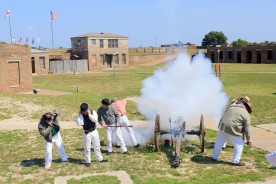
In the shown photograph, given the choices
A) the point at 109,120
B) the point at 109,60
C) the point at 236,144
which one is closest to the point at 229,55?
the point at 109,60

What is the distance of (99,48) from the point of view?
183ft

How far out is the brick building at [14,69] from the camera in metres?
24.5

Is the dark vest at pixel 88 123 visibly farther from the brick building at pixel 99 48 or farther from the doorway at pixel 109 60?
the doorway at pixel 109 60

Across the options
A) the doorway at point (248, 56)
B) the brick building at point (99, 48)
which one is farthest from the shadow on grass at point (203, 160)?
the doorway at point (248, 56)

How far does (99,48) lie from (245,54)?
89.1ft

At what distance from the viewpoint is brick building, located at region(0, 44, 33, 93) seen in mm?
24484

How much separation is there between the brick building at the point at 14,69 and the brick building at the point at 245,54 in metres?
40.1

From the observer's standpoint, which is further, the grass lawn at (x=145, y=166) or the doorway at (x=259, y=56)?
the doorway at (x=259, y=56)

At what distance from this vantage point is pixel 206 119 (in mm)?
15430

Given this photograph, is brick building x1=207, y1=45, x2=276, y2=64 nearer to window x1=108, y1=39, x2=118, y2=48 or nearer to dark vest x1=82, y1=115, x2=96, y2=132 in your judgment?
window x1=108, y1=39, x2=118, y2=48

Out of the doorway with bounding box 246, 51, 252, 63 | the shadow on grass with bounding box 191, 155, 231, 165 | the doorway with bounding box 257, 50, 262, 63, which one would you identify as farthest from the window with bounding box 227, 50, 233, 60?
the shadow on grass with bounding box 191, 155, 231, 165

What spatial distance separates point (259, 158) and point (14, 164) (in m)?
6.12

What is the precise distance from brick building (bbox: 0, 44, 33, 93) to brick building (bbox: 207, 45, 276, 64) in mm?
40074

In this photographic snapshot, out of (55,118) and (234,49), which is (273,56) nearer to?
(234,49)
